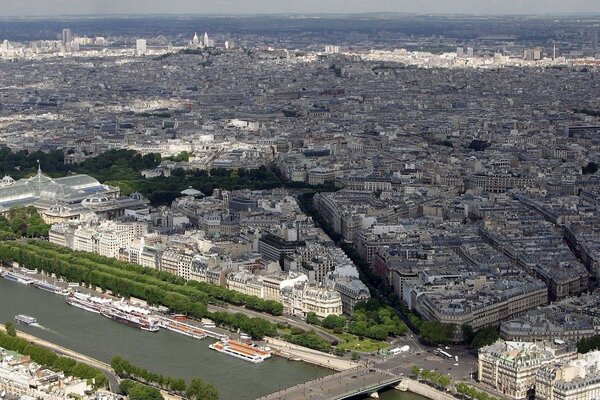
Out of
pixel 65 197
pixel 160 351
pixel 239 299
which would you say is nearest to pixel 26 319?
pixel 160 351

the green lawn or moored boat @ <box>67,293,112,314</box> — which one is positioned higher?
the green lawn

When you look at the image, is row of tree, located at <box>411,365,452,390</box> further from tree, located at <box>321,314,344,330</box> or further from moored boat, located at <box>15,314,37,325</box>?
moored boat, located at <box>15,314,37,325</box>

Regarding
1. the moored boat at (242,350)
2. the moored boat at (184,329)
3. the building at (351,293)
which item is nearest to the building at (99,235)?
the moored boat at (184,329)

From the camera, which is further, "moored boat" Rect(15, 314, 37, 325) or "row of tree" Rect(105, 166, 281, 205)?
"row of tree" Rect(105, 166, 281, 205)

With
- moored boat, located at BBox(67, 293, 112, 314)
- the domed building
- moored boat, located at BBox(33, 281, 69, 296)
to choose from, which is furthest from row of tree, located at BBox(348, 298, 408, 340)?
the domed building

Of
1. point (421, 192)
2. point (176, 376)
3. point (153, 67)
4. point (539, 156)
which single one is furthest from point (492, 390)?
point (153, 67)

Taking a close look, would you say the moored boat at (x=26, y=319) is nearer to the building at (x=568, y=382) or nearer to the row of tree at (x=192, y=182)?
the building at (x=568, y=382)

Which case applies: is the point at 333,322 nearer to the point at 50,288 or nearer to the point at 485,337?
the point at 485,337
